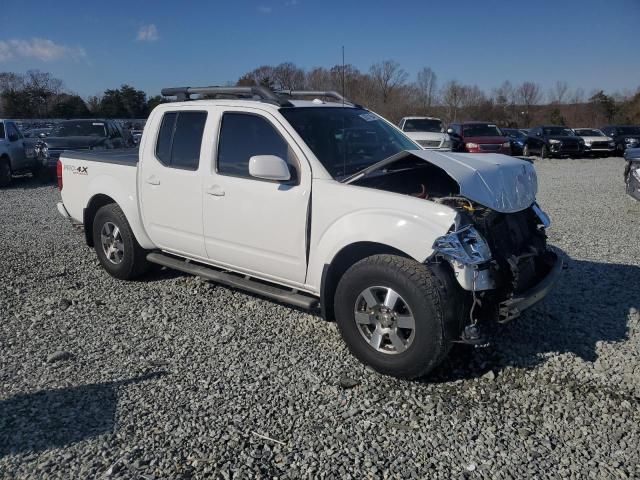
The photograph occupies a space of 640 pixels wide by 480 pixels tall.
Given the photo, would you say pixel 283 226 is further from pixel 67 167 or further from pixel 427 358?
pixel 67 167

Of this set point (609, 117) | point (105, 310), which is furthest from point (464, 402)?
point (609, 117)

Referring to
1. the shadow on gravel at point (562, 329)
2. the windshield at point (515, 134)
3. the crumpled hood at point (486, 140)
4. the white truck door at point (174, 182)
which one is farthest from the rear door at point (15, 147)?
the windshield at point (515, 134)

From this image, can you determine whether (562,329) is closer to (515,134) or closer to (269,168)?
(269,168)

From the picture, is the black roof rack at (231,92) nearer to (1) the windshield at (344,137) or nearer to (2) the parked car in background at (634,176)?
(1) the windshield at (344,137)

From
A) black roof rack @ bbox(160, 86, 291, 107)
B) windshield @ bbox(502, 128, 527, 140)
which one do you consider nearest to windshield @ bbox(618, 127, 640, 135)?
windshield @ bbox(502, 128, 527, 140)

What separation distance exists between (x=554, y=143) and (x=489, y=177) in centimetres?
2413

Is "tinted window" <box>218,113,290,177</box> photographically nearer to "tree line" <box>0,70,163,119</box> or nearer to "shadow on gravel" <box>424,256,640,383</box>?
"shadow on gravel" <box>424,256,640,383</box>

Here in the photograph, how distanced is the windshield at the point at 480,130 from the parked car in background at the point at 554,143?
5070 mm

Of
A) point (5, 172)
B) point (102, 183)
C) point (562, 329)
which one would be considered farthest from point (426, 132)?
point (562, 329)

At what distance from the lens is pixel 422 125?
65.3 feet

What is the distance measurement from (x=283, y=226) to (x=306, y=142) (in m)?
0.69

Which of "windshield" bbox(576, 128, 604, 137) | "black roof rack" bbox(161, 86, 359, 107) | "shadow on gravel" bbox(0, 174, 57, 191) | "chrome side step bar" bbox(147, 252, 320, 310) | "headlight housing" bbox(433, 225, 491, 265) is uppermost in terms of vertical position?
"black roof rack" bbox(161, 86, 359, 107)

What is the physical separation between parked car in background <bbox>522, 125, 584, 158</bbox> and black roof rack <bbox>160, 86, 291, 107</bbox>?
928 inches

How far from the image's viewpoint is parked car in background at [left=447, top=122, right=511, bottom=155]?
20.3 m
